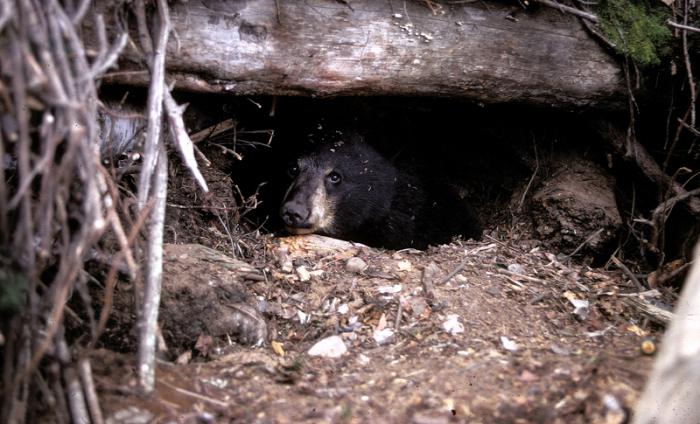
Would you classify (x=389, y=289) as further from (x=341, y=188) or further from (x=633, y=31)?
(x=633, y=31)

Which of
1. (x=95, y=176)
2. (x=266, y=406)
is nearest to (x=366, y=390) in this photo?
(x=266, y=406)

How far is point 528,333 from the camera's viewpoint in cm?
289

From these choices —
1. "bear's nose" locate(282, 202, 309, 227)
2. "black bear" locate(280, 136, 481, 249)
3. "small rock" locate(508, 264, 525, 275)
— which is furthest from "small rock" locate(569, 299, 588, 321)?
"bear's nose" locate(282, 202, 309, 227)

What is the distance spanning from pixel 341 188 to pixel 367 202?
0.23m

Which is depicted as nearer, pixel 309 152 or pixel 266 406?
pixel 266 406

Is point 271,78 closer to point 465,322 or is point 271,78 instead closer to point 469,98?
point 469,98

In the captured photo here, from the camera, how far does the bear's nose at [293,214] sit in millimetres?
4254

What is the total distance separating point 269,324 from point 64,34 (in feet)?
5.29

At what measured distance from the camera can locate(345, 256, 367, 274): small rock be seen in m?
3.50

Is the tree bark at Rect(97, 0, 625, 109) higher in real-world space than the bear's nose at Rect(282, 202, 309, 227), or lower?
higher

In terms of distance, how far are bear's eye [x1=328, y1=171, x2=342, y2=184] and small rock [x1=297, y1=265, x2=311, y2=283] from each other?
1162mm

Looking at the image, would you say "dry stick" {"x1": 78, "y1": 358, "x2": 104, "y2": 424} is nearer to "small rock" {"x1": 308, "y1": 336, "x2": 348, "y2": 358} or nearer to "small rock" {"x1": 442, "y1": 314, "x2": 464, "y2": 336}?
"small rock" {"x1": 308, "y1": 336, "x2": 348, "y2": 358}

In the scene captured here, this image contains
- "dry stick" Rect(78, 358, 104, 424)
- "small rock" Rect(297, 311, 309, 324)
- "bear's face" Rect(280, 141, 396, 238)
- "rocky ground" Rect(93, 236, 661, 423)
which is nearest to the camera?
"dry stick" Rect(78, 358, 104, 424)

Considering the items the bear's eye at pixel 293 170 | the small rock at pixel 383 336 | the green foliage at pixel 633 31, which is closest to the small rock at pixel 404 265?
the small rock at pixel 383 336
